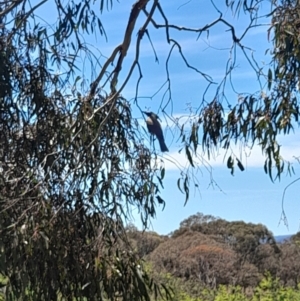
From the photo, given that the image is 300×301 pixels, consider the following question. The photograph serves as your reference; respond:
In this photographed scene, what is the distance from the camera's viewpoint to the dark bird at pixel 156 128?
320 centimetres

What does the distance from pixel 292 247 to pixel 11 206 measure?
10.5m

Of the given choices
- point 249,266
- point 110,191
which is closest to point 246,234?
point 249,266

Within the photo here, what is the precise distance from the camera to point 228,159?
311 centimetres

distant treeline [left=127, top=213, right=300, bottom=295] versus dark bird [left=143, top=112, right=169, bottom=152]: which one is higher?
distant treeline [left=127, top=213, right=300, bottom=295]

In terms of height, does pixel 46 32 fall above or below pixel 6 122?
above

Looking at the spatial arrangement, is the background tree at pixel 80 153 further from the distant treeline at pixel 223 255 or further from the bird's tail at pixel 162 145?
the distant treeline at pixel 223 255

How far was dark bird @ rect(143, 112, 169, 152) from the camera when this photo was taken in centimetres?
320

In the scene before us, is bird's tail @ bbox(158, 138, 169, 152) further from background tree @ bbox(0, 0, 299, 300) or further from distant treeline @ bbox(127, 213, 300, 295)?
distant treeline @ bbox(127, 213, 300, 295)

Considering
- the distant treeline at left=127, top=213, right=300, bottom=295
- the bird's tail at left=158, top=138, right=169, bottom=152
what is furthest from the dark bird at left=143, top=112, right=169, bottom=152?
the distant treeline at left=127, top=213, right=300, bottom=295

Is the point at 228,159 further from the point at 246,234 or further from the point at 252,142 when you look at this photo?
the point at 246,234

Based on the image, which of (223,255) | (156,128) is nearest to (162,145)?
(156,128)

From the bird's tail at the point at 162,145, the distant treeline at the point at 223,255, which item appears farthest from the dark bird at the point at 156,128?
the distant treeline at the point at 223,255

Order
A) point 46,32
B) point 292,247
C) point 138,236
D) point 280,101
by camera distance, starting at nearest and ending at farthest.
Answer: point 280,101 < point 46,32 < point 138,236 < point 292,247

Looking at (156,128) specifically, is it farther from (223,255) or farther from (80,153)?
(223,255)
